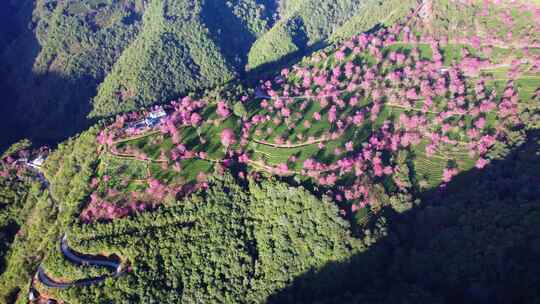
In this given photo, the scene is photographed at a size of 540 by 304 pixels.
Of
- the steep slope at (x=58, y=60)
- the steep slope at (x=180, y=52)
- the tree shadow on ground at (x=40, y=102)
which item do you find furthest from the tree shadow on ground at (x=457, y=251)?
the steep slope at (x=58, y=60)

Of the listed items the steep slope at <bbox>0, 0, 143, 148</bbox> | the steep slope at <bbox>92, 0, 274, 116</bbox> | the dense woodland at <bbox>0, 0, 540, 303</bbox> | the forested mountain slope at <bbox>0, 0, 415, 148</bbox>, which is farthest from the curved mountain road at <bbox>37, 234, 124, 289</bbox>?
the steep slope at <bbox>0, 0, 143, 148</bbox>

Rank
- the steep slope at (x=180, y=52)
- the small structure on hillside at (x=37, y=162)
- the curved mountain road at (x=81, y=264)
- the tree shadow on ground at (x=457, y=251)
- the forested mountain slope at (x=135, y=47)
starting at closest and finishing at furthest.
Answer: the tree shadow on ground at (x=457, y=251) < the curved mountain road at (x=81, y=264) < the small structure on hillside at (x=37, y=162) < the steep slope at (x=180, y=52) < the forested mountain slope at (x=135, y=47)

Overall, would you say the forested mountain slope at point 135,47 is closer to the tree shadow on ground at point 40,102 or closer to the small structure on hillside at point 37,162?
the tree shadow on ground at point 40,102

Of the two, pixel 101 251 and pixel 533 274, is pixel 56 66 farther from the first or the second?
pixel 533 274

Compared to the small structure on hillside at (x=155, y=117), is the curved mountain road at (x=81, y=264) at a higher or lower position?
lower

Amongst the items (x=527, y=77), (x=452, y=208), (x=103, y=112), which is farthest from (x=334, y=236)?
(x=103, y=112)

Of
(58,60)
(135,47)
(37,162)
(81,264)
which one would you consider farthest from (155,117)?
(58,60)

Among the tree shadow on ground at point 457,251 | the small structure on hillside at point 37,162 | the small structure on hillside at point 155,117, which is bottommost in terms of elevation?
the tree shadow on ground at point 457,251
